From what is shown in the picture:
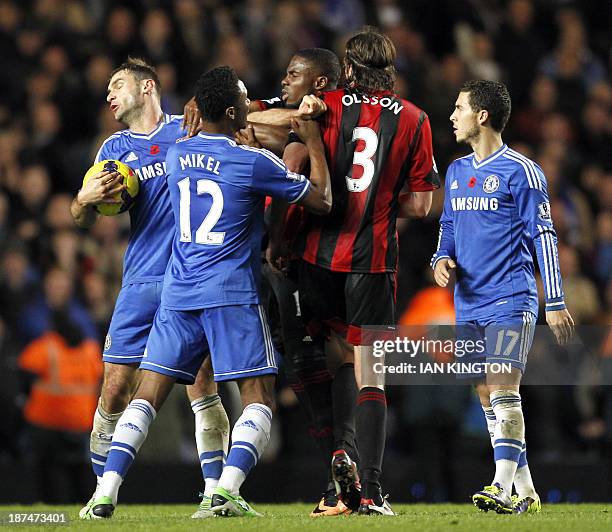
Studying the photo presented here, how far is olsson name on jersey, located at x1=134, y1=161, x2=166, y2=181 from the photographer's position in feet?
24.7

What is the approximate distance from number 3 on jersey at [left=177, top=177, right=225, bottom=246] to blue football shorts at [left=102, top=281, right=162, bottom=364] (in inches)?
33.0

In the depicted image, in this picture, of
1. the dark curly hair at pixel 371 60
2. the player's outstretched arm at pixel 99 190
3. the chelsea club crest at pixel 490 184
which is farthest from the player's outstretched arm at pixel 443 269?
the player's outstretched arm at pixel 99 190

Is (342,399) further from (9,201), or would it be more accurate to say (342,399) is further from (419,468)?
(9,201)

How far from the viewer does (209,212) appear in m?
6.72

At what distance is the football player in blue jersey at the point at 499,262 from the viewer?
7.16m

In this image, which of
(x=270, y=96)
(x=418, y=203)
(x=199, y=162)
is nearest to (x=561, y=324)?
(x=418, y=203)

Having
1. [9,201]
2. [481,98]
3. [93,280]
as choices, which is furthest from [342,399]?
[9,201]

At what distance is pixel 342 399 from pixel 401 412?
4.13m

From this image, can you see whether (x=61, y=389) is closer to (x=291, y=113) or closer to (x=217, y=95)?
(x=291, y=113)

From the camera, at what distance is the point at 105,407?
7621 mm

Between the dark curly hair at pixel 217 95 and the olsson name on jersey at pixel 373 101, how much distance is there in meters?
0.73

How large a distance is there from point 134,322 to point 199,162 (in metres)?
1.25

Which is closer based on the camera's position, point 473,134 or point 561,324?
point 561,324

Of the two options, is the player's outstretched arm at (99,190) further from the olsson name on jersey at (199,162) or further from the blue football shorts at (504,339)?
the blue football shorts at (504,339)
